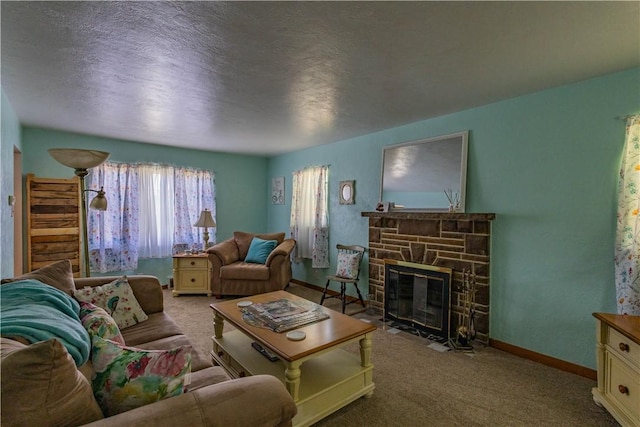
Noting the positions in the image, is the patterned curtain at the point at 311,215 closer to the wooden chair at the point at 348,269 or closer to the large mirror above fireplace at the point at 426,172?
the wooden chair at the point at 348,269

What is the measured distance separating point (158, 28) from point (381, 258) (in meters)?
3.12

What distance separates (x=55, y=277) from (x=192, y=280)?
2665 millimetres

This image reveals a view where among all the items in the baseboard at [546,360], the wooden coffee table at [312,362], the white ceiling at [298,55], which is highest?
the white ceiling at [298,55]

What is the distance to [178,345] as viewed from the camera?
1893mm

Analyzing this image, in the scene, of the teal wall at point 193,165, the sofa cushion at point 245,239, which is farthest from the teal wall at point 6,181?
the sofa cushion at point 245,239

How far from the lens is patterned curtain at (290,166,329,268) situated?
181 inches

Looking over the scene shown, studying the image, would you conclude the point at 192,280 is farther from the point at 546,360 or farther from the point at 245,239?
the point at 546,360

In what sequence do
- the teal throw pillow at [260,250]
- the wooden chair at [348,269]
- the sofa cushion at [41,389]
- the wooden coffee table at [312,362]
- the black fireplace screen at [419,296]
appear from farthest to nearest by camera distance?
1. the teal throw pillow at [260,250]
2. the wooden chair at [348,269]
3. the black fireplace screen at [419,296]
4. the wooden coffee table at [312,362]
5. the sofa cushion at [41,389]

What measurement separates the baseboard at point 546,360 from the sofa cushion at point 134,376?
2.81m

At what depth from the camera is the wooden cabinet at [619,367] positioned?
5.46 feet

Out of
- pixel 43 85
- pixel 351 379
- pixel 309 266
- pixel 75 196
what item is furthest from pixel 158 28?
pixel 309 266

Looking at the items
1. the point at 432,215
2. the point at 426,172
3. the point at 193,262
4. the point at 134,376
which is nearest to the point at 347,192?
the point at 426,172

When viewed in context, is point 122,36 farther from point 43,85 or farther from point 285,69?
point 43,85

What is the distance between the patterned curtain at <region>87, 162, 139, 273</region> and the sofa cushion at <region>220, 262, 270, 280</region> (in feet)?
4.84
